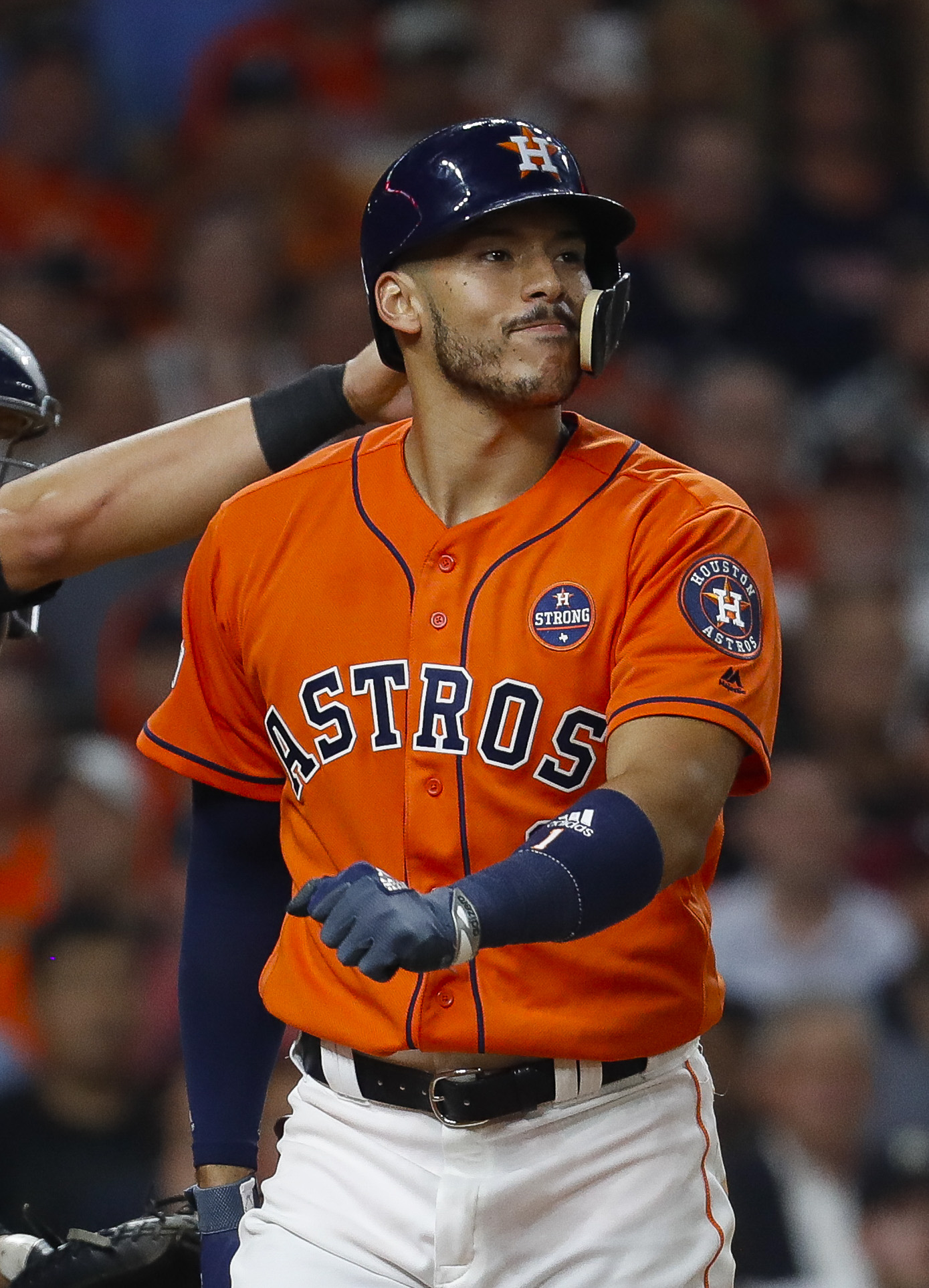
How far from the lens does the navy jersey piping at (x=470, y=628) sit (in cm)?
210

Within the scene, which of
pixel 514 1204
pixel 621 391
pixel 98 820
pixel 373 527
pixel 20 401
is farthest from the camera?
pixel 621 391

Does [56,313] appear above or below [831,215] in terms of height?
below

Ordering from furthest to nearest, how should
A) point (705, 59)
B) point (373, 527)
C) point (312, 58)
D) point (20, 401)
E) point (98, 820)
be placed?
point (312, 58) → point (705, 59) → point (98, 820) → point (20, 401) → point (373, 527)

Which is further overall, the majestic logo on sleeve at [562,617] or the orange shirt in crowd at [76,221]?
the orange shirt in crowd at [76,221]

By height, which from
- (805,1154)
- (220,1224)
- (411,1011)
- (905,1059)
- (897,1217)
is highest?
(411,1011)

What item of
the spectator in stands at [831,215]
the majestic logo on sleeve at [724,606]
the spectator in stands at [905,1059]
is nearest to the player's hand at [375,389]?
the majestic logo on sleeve at [724,606]

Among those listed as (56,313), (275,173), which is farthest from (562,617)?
(275,173)

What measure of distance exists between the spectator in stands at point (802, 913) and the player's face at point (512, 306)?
2337 mm

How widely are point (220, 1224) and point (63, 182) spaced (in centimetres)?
389

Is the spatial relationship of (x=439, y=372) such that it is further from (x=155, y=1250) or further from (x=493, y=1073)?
(x=155, y=1250)

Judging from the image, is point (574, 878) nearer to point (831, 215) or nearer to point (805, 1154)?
point (805, 1154)

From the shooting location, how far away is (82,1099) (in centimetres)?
411

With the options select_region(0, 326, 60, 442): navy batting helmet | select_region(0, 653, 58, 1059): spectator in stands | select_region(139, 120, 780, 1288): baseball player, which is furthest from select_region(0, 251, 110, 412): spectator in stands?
select_region(139, 120, 780, 1288): baseball player

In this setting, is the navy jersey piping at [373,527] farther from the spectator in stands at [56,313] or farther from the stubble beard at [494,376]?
the spectator in stands at [56,313]
